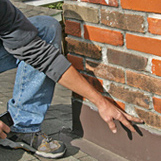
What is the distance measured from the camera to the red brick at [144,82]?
1.91 metres

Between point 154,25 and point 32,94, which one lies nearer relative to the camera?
point 154,25

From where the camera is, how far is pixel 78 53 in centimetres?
231

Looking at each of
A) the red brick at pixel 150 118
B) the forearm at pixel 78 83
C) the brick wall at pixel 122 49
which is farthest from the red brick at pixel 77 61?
the red brick at pixel 150 118

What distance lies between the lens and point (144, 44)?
189 cm

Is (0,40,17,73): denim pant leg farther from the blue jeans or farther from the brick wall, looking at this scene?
the brick wall

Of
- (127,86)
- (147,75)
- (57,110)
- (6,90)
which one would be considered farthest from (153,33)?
(6,90)

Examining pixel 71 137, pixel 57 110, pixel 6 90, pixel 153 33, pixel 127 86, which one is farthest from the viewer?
pixel 6 90

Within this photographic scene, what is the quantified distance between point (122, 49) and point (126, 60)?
71mm

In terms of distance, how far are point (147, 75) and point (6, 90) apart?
2032mm

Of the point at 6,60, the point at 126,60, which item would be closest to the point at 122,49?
the point at 126,60

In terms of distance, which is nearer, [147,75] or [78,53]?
[147,75]

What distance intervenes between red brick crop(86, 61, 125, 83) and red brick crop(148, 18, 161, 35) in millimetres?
363

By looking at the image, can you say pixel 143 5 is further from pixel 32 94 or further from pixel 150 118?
pixel 32 94

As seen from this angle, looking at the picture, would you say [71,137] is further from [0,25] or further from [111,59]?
[0,25]
